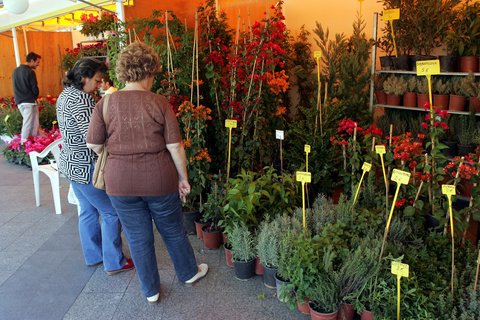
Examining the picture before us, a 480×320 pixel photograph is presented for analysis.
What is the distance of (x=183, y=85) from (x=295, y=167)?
4.77ft

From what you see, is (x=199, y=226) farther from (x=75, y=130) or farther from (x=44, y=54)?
(x=44, y=54)

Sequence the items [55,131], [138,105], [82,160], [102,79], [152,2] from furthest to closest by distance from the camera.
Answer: [55,131]
[152,2]
[102,79]
[82,160]
[138,105]

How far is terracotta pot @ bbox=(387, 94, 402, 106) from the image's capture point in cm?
440

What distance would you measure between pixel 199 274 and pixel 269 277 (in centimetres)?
56

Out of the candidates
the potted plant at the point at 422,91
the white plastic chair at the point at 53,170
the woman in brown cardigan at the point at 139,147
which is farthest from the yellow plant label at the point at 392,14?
the white plastic chair at the point at 53,170

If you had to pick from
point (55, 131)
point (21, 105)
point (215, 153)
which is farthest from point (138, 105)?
point (21, 105)

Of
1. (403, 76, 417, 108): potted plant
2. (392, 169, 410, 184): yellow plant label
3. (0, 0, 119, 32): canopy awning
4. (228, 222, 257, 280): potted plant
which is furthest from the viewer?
(0, 0, 119, 32): canopy awning

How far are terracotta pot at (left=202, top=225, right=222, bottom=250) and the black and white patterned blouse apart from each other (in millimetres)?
1126

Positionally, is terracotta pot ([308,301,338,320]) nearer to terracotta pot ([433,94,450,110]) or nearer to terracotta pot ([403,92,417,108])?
terracotta pot ([433,94,450,110])

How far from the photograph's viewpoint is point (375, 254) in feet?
7.60

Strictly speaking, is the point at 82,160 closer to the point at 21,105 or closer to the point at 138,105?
the point at 138,105

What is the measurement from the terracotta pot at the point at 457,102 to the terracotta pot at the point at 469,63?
0.93ft

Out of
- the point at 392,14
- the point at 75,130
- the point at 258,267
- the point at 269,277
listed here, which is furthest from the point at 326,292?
the point at 392,14

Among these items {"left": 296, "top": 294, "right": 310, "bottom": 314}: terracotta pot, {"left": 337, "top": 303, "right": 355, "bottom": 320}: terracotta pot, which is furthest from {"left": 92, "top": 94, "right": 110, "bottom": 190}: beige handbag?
{"left": 337, "top": 303, "right": 355, "bottom": 320}: terracotta pot
